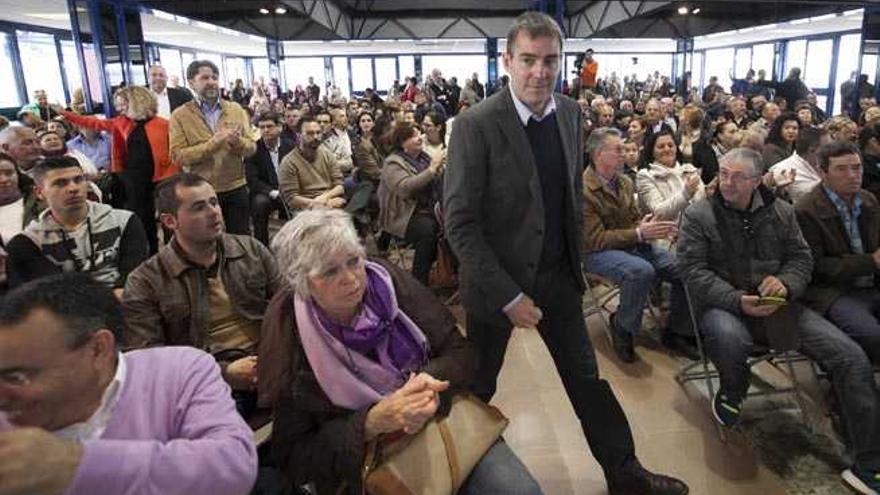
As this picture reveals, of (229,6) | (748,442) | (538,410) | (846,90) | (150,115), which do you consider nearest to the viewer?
(748,442)

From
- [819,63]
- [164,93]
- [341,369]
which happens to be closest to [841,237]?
[341,369]

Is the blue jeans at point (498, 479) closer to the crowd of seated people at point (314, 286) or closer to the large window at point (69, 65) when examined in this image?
the crowd of seated people at point (314, 286)

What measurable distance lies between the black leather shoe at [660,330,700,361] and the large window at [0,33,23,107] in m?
13.6

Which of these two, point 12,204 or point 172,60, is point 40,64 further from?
point 12,204

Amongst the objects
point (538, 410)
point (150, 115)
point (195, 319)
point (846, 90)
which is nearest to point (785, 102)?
point (846, 90)

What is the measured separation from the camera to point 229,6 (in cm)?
1401

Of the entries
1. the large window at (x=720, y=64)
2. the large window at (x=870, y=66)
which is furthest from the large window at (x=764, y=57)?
the large window at (x=870, y=66)

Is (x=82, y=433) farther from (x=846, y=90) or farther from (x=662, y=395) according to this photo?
(x=846, y=90)

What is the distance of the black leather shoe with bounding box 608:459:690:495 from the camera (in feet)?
6.96

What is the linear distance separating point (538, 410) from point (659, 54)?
23913mm

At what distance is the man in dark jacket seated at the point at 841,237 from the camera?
2.74 m

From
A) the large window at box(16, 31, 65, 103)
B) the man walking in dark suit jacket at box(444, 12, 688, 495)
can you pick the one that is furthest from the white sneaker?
the large window at box(16, 31, 65, 103)

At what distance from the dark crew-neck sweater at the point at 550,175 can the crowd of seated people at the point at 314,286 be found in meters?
0.16

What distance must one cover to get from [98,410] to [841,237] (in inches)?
124
